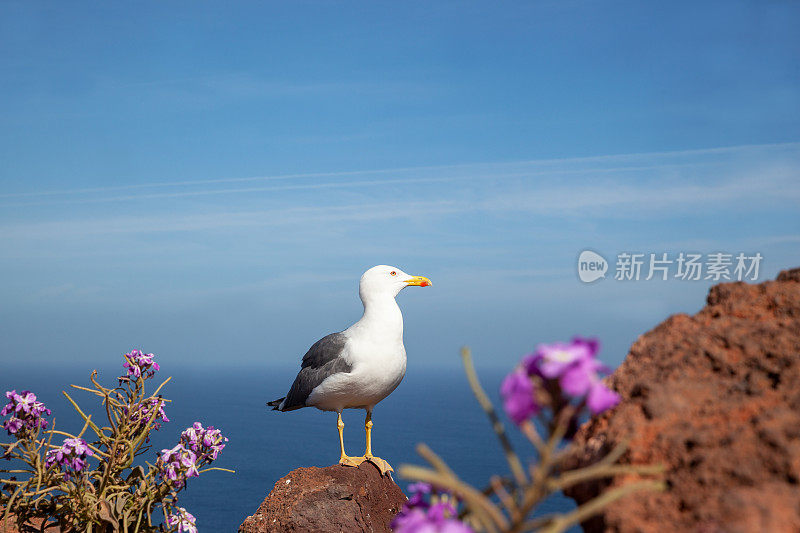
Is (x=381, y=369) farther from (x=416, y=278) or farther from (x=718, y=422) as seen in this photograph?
(x=718, y=422)

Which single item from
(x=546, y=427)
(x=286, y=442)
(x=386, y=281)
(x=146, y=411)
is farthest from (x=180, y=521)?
(x=286, y=442)

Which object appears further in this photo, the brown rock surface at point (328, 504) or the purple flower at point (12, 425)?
the brown rock surface at point (328, 504)

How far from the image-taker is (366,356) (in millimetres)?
8133

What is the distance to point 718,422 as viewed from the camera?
2.76 meters

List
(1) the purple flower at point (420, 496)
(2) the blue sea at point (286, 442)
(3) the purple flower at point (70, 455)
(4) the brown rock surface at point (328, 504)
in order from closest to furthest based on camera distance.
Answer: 1. (1) the purple flower at point (420, 496)
2. (3) the purple flower at point (70, 455)
3. (4) the brown rock surface at point (328, 504)
4. (2) the blue sea at point (286, 442)

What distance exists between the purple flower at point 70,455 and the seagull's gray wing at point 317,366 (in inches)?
115

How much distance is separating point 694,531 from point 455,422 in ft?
422

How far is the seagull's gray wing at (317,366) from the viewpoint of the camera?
8.30m

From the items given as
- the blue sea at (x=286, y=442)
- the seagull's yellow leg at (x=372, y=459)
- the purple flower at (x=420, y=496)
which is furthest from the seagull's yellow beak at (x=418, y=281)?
the blue sea at (x=286, y=442)

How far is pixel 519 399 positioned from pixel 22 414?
5.34m

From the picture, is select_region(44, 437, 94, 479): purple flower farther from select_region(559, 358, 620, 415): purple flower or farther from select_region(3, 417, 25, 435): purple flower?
select_region(559, 358, 620, 415): purple flower

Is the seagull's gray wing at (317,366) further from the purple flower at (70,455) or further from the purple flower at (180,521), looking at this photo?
the purple flower at (70,455)

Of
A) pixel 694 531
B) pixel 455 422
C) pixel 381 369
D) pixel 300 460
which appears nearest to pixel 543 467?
pixel 694 531

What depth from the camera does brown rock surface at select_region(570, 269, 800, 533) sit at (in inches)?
93.1
